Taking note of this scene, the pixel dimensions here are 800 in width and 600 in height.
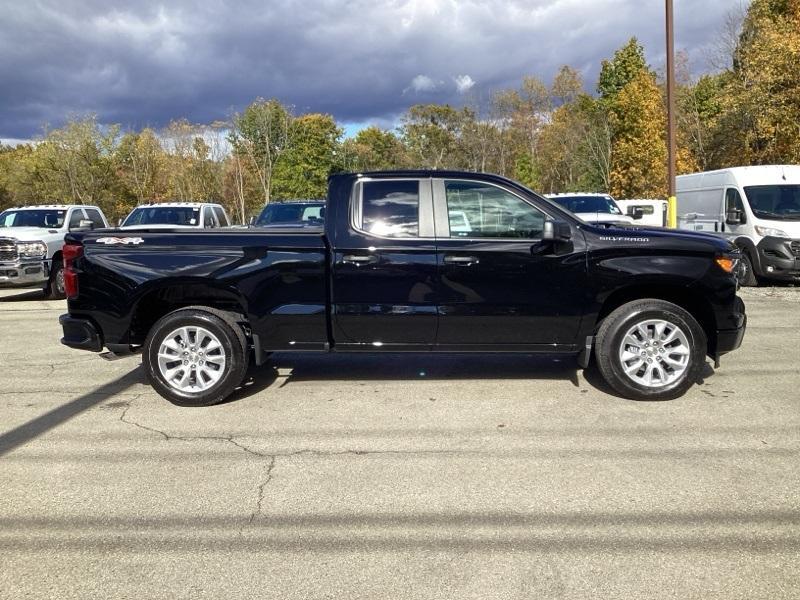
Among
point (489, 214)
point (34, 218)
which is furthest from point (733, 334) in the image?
point (34, 218)

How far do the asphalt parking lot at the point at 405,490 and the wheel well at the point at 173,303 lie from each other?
0.68 metres

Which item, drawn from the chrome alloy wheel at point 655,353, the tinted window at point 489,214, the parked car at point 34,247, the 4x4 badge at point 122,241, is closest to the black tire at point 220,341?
the 4x4 badge at point 122,241

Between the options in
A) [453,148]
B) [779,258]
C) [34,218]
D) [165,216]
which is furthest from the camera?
[453,148]

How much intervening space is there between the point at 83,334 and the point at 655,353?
4810 mm

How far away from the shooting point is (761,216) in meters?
12.8

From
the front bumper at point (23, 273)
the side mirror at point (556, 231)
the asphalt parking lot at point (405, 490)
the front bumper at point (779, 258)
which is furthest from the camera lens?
the front bumper at point (23, 273)

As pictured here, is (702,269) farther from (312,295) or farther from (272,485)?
(272,485)

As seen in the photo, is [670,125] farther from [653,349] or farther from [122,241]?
[122,241]

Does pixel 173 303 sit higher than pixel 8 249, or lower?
lower

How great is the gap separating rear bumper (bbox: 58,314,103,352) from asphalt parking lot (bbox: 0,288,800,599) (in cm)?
54

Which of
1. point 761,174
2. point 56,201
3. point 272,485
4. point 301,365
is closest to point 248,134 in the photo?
point 56,201

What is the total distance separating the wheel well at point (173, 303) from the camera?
18.4 feet

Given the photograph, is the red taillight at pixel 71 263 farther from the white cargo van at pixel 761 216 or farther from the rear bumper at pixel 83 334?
the white cargo van at pixel 761 216

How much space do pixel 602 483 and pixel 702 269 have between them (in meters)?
2.40
